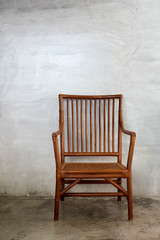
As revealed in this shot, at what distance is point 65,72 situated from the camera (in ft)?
6.99

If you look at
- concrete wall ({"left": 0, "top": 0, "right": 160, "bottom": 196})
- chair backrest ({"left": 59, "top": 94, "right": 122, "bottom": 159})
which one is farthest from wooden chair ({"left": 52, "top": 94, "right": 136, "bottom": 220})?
concrete wall ({"left": 0, "top": 0, "right": 160, "bottom": 196})

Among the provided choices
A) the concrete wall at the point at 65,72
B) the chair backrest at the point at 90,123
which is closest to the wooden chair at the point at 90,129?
the chair backrest at the point at 90,123

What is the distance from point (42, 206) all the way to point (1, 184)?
0.53m

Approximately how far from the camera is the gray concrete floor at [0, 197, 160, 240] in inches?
57.5

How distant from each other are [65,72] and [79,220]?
1328 mm

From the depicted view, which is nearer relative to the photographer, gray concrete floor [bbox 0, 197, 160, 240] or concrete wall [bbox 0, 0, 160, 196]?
gray concrete floor [bbox 0, 197, 160, 240]

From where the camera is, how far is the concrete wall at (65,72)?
2098 millimetres

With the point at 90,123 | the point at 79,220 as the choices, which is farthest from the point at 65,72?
the point at 79,220

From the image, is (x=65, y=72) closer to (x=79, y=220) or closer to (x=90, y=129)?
(x=90, y=129)

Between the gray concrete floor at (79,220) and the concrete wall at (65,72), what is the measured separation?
24cm

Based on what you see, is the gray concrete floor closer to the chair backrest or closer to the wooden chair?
the wooden chair

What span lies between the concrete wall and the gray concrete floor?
24 centimetres

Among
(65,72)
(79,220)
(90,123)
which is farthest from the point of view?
(65,72)

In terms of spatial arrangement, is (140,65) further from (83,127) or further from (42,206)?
(42,206)
